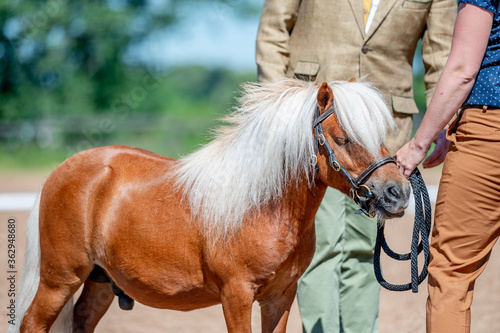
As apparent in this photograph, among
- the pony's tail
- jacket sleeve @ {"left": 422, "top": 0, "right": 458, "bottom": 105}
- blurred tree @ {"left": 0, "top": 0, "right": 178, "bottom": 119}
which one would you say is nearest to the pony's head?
jacket sleeve @ {"left": 422, "top": 0, "right": 458, "bottom": 105}

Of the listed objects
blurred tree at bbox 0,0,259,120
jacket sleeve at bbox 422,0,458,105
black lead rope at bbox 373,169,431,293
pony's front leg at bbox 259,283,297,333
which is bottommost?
blurred tree at bbox 0,0,259,120

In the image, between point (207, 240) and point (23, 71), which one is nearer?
point (207, 240)

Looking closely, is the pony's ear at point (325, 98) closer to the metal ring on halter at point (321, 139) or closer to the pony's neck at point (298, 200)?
the metal ring on halter at point (321, 139)

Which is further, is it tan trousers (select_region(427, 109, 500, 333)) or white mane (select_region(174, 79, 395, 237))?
white mane (select_region(174, 79, 395, 237))

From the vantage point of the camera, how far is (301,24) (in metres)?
3.38

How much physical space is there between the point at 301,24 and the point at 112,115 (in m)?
16.0

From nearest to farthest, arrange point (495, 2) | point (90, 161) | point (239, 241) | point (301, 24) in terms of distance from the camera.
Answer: point (495, 2), point (239, 241), point (90, 161), point (301, 24)

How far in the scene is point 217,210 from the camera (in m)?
2.72

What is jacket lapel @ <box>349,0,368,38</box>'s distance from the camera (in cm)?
325

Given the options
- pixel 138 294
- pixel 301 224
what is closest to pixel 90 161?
pixel 138 294

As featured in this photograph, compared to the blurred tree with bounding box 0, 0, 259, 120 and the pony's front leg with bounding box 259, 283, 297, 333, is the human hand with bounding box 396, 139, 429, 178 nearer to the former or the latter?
the pony's front leg with bounding box 259, 283, 297, 333

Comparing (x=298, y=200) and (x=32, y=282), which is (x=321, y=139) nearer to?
(x=298, y=200)

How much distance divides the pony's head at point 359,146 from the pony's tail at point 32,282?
5.44 feet

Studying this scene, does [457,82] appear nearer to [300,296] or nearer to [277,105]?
[277,105]
